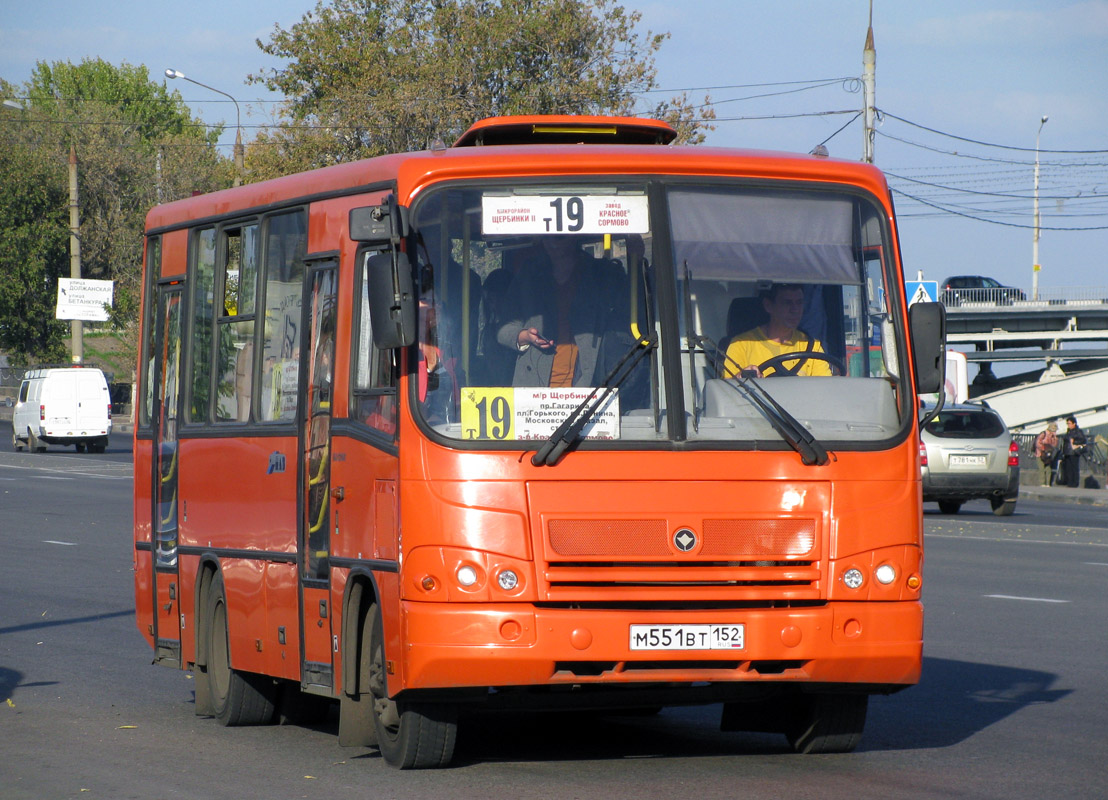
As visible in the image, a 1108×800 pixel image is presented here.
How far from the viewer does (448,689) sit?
23.2ft

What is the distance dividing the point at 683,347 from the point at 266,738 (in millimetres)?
3137

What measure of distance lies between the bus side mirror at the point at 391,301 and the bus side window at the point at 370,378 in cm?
24

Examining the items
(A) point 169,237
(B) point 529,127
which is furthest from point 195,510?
(B) point 529,127

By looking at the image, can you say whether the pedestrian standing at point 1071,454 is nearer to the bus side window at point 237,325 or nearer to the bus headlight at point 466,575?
the bus side window at point 237,325

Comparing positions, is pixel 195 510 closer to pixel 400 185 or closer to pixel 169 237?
pixel 169 237

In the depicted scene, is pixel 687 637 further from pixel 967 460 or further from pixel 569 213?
pixel 967 460

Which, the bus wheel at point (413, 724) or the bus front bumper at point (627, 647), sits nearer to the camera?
the bus front bumper at point (627, 647)

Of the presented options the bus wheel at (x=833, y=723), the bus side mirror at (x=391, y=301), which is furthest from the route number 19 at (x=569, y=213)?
the bus wheel at (x=833, y=723)

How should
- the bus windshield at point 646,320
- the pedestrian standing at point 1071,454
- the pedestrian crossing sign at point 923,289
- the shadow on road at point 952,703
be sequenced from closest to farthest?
the bus windshield at point 646,320 < the shadow on road at point 952,703 < the pedestrian crossing sign at point 923,289 < the pedestrian standing at point 1071,454

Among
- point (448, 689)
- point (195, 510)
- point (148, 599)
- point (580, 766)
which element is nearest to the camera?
point (448, 689)

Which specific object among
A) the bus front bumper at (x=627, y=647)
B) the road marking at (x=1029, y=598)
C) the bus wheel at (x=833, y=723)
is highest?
the bus front bumper at (x=627, y=647)

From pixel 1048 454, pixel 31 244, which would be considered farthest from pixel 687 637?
pixel 31 244

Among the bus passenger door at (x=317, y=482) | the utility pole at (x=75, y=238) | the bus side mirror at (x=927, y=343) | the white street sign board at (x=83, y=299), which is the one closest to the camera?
the bus side mirror at (x=927, y=343)

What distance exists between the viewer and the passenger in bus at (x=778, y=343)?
749 centimetres
